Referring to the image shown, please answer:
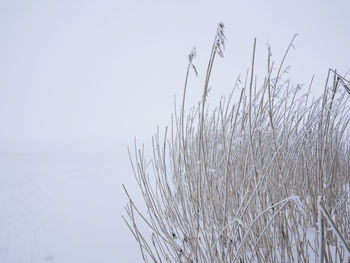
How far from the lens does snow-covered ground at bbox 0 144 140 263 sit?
1809 millimetres

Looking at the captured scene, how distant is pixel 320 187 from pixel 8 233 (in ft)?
10.2

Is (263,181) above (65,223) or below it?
above

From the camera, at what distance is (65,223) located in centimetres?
253

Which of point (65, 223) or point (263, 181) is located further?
point (65, 223)

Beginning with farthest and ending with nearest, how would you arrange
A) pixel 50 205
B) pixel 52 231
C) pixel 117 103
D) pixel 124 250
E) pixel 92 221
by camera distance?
pixel 117 103, pixel 50 205, pixel 92 221, pixel 52 231, pixel 124 250

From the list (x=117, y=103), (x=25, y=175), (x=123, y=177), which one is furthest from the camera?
(x=117, y=103)

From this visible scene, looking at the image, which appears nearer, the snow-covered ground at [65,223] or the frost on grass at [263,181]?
the frost on grass at [263,181]

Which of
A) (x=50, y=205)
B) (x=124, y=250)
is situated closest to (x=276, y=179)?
(x=124, y=250)

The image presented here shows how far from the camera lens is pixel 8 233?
93.5 inches

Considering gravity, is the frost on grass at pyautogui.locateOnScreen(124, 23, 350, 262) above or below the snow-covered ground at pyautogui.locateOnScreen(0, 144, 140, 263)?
above

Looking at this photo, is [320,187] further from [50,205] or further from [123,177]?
[123,177]

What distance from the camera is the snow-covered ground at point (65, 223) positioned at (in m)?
1.81

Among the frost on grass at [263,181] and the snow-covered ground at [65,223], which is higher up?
the frost on grass at [263,181]

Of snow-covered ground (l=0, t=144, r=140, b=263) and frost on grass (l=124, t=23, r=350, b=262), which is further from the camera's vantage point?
snow-covered ground (l=0, t=144, r=140, b=263)
